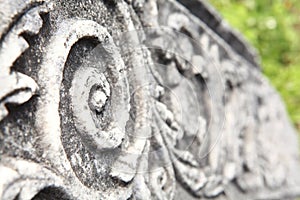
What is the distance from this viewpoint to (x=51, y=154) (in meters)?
0.59

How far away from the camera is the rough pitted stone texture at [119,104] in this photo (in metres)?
0.57

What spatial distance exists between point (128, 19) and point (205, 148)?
39 cm

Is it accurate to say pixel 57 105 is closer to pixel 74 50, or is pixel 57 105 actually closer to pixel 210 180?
pixel 74 50

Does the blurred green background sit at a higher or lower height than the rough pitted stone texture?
higher

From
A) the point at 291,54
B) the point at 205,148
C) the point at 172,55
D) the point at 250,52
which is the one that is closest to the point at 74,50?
the point at 172,55

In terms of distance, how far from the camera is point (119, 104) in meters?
0.75

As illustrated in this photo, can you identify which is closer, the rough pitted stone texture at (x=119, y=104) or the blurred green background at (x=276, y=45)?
the rough pitted stone texture at (x=119, y=104)

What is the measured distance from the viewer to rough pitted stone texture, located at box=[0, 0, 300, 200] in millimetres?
571

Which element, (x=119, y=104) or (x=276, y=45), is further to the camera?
(x=276, y=45)

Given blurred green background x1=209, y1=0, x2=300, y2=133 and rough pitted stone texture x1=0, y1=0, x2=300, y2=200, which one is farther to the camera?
blurred green background x1=209, y1=0, x2=300, y2=133

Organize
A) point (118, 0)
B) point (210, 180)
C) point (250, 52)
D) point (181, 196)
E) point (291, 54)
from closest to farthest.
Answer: point (118, 0) → point (181, 196) → point (210, 180) → point (250, 52) → point (291, 54)

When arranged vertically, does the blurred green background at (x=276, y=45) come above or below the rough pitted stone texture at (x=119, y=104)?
above

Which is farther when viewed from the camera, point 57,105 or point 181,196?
point 181,196

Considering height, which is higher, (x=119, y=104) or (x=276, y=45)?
(x=276, y=45)
